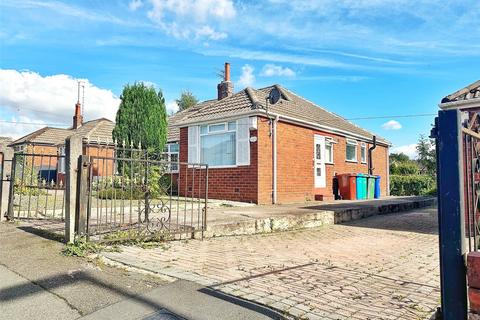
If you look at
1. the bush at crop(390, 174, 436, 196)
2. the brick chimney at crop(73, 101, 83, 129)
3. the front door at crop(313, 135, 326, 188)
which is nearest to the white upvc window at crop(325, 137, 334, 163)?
the front door at crop(313, 135, 326, 188)

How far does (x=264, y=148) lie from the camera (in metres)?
12.3

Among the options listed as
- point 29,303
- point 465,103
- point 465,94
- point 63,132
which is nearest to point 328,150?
point 465,94

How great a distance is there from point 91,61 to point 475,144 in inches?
523

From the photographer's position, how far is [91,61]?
1288 centimetres

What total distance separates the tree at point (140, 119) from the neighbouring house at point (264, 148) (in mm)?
1719

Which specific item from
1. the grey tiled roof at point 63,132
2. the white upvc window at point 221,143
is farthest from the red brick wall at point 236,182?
the grey tiled roof at point 63,132

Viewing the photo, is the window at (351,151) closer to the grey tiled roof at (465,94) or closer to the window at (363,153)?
the window at (363,153)

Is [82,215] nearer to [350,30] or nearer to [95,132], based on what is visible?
[350,30]

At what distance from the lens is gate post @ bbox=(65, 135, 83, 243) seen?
4879mm

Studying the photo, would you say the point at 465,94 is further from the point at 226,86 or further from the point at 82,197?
the point at 226,86

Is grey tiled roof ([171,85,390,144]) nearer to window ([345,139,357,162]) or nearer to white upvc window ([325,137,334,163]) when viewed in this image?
white upvc window ([325,137,334,163])

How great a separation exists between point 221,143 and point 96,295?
10523 mm

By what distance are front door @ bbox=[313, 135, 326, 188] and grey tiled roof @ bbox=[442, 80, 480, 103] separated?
6.95 metres

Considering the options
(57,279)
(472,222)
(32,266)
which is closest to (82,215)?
(32,266)
